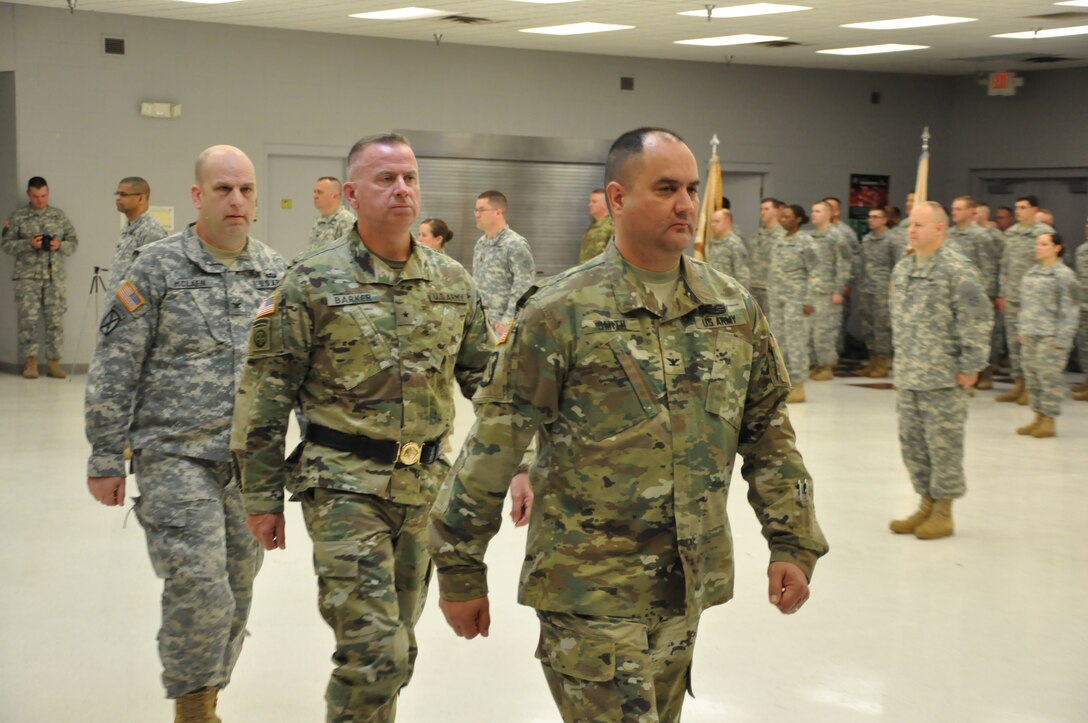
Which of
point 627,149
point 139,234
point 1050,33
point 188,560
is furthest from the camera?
point 1050,33

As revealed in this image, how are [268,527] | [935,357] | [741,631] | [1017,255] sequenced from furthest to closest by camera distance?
[1017,255] < [935,357] < [741,631] < [268,527]

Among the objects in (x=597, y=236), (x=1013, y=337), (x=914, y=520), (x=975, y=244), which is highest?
(x=597, y=236)

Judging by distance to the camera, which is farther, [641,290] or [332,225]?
[332,225]

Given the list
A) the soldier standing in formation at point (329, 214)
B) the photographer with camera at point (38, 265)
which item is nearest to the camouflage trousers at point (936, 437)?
the soldier standing in formation at point (329, 214)

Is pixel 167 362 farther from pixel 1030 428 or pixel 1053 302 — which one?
pixel 1053 302

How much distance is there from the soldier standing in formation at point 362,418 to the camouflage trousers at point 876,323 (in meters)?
12.2

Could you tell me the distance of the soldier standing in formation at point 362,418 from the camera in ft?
10.3

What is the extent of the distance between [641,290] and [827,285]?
12090 mm

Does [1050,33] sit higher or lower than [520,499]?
higher

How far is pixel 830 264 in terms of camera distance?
14195 mm

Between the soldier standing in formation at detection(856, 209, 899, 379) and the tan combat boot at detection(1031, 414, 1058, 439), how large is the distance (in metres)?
4.40

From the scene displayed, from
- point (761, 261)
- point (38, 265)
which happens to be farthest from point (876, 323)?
point (38, 265)

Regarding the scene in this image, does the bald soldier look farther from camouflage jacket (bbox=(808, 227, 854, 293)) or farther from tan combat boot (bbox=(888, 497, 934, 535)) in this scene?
camouflage jacket (bbox=(808, 227, 854, 293))

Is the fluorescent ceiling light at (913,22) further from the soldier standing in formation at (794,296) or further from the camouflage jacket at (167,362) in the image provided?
the camouflage jacket at (167,362)
